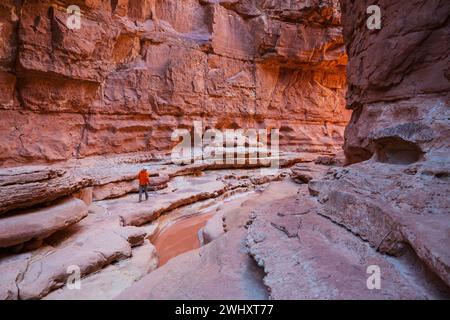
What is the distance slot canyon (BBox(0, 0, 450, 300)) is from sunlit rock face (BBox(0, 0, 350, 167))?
0.07 metres

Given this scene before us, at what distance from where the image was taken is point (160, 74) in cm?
1403

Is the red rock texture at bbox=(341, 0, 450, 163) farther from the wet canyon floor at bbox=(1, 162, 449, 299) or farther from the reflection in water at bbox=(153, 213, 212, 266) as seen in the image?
the reflection in water at bbox=(153, 213, 212, 266)

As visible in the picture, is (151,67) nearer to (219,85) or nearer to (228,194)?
(219,85)

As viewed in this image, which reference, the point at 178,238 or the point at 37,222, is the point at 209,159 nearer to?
the point at 178,238

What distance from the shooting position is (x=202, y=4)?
52.5ft

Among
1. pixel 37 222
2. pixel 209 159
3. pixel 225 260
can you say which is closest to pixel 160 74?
pixel 209 159

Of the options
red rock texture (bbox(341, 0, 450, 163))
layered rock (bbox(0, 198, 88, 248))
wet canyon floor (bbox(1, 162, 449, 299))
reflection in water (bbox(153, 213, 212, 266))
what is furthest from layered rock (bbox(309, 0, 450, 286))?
layered rock (bbox(0, 198, 88, 248))

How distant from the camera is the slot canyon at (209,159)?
3.12 m

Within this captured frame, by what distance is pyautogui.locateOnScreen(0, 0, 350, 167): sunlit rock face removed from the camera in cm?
944

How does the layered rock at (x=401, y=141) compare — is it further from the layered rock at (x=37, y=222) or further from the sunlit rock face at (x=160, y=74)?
the sunlit rock face at (x=160, y=74)

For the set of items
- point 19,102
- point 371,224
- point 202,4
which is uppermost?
point 202,4

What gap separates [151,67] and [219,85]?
4089 mm

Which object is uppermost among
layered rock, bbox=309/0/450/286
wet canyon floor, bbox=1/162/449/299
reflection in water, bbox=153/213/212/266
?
layered rock, bbox=309/0/450/286
